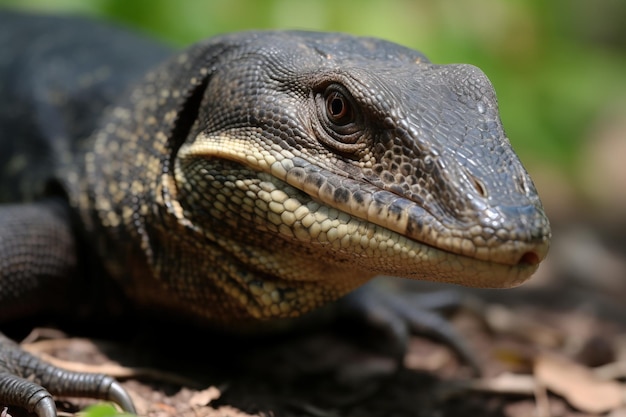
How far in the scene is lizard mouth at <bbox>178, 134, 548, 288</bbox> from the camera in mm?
3068

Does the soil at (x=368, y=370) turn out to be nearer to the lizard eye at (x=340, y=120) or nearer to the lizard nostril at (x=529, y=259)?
the lizard eye at (x=340, y=120)

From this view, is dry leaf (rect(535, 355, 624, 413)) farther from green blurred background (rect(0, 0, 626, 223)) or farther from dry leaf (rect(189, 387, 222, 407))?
green blurred background (rect(0, 0, 626, 223))

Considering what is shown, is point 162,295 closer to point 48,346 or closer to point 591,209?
point 48,346

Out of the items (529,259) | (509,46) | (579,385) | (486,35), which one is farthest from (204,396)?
(509,46)

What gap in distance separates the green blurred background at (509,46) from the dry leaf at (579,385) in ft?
12.4

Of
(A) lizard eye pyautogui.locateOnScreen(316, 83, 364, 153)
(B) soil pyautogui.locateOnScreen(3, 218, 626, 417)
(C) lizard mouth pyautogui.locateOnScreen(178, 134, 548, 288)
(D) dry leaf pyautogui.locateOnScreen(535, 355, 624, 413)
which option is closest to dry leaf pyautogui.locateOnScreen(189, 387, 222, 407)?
(B) soil pyautogui.locateOnScreen(3, 218, 626, 417)

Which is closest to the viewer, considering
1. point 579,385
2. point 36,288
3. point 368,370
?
point 36,288

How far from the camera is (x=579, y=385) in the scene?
4641mm

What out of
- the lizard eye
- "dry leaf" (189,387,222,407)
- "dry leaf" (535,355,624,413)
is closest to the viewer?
the lizard eye

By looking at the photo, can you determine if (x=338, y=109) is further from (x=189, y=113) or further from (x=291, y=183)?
(x=189, y=113)

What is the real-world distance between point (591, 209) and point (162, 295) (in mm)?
7696

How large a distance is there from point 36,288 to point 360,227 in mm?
2015

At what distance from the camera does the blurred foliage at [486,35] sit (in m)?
7.62

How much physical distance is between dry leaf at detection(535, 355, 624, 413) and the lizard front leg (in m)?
2.49
